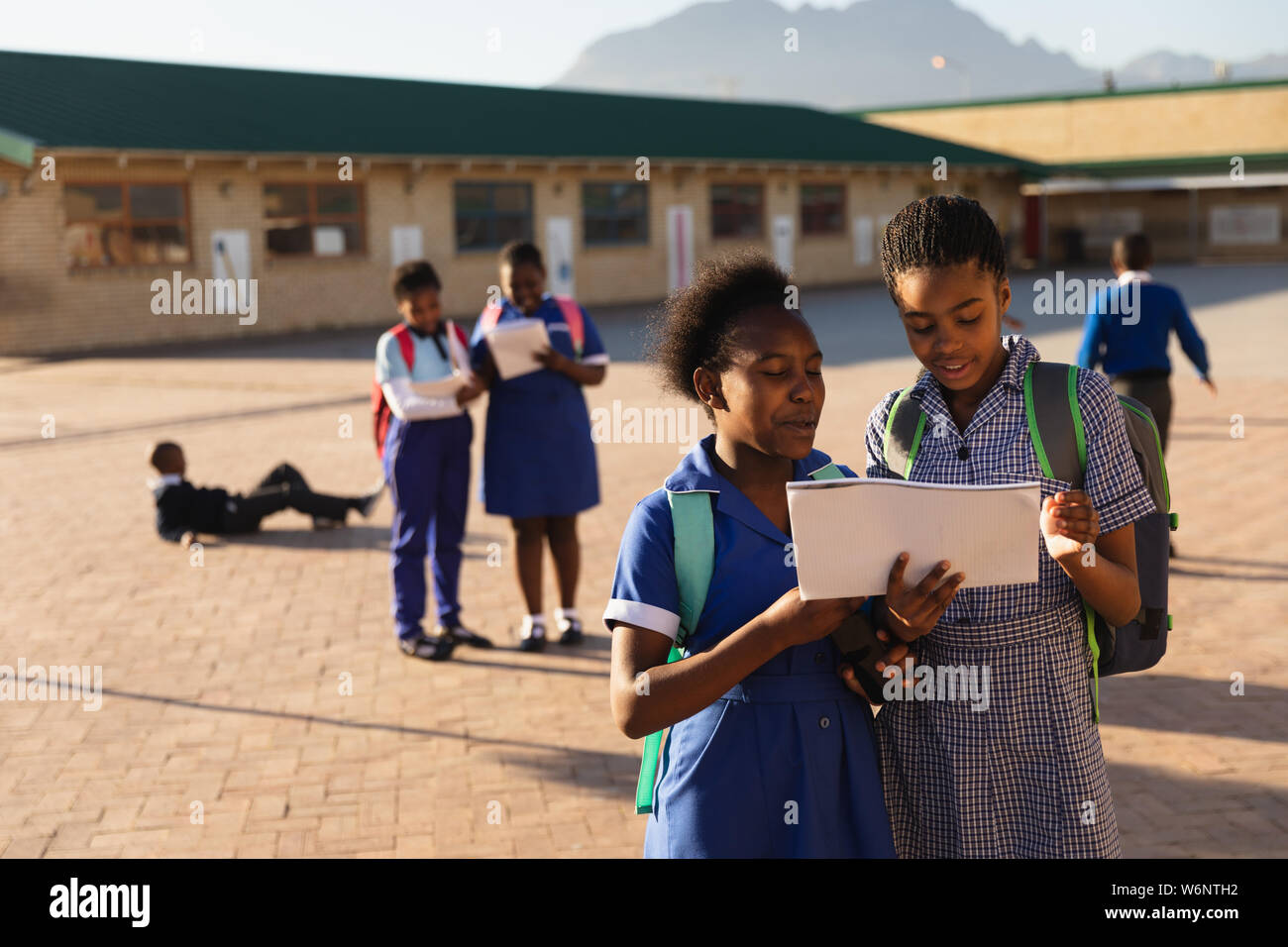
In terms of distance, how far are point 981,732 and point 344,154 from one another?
969 inches

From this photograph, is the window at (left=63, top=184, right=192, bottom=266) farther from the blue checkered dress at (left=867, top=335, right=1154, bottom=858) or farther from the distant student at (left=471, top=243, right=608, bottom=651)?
the blue checkered dress at (left=867, top=335, right=1154, bottom=858)

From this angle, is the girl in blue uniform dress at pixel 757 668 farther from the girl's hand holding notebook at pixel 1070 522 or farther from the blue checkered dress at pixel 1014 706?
the girl's hand holding notebook at pixel 1070 522

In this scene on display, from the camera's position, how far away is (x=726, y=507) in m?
Answer: 2.19

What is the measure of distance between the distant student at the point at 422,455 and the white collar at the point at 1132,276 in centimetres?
401

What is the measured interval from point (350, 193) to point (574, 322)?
21.4 meters

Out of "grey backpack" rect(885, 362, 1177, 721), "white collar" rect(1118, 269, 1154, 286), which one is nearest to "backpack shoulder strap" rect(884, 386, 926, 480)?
"grey backpack" rect(885, 362, 1177, 721)

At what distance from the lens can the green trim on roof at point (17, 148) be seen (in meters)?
20.9

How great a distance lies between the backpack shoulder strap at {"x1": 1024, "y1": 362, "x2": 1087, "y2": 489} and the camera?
2264 mm

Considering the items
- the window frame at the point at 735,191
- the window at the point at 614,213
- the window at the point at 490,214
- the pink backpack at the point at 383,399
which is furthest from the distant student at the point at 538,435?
the window frame at the point at 735,191

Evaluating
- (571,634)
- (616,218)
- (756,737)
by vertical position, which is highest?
(616,218)

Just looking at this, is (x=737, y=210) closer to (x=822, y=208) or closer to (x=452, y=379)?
(x=822, y=208)

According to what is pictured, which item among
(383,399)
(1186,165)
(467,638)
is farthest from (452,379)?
(1186,165)

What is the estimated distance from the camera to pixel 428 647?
635 centimetres
